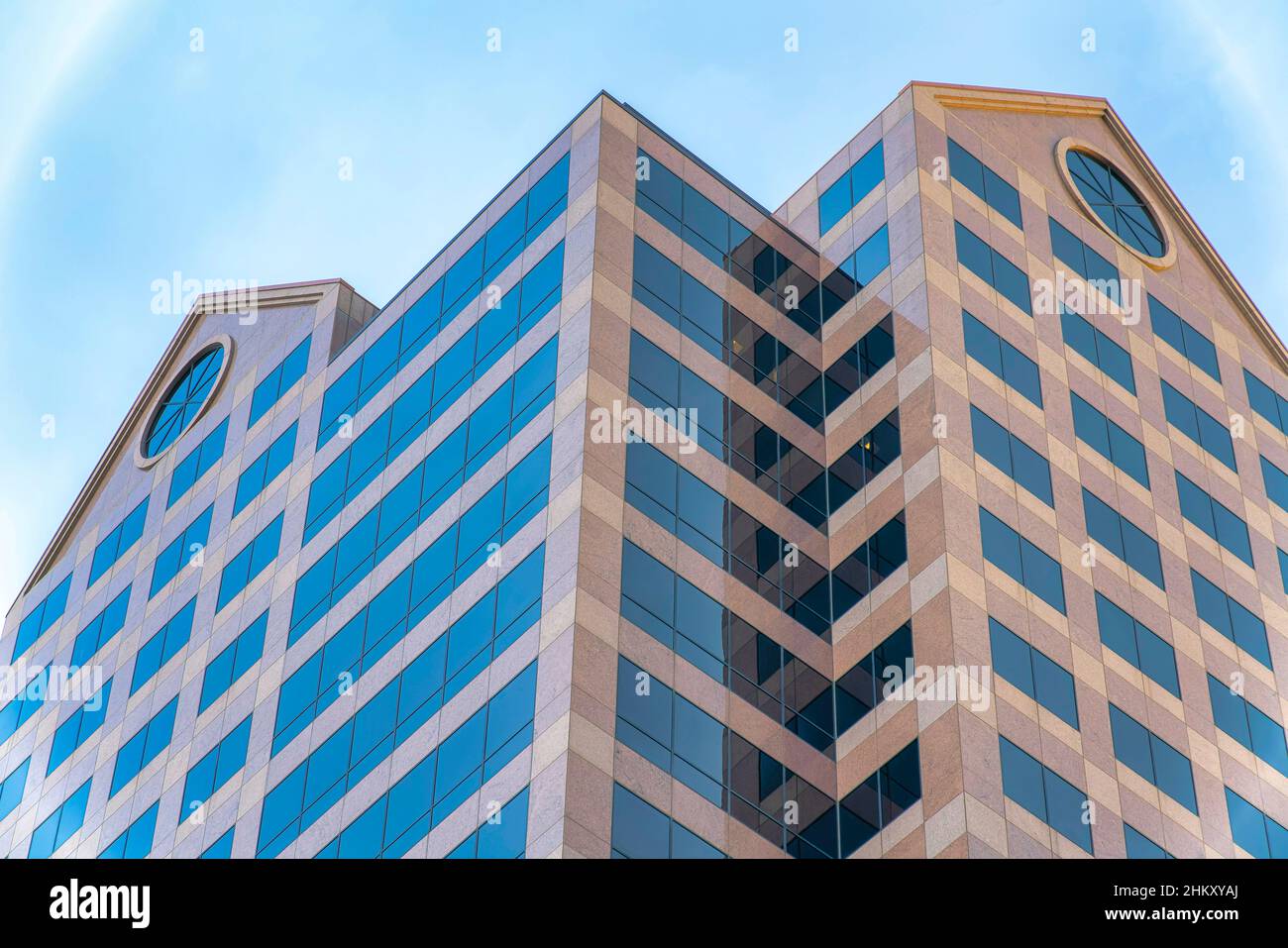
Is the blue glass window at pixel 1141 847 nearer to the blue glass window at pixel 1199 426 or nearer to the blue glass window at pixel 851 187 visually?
the blue glass window at pixel 1199 426

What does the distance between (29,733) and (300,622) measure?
58.7ft

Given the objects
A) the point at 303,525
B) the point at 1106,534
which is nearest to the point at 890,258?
the point at 1106,534

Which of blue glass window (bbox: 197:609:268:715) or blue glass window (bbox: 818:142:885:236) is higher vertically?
blue glass window (bbox: 818:142:885:236)

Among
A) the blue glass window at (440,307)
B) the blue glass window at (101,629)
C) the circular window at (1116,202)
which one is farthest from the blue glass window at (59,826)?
the circular window at (1116,202)

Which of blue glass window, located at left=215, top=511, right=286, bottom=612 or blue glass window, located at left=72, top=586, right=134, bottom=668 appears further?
Answer: blue glass window, located at left=72, top=586, right=134, bottom=668

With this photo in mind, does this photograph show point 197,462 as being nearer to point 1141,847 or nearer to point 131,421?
point 131,421

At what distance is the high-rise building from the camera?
1826 inches

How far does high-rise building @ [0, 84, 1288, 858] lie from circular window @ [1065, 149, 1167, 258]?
6.5 inches

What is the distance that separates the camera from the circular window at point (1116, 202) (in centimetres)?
6481

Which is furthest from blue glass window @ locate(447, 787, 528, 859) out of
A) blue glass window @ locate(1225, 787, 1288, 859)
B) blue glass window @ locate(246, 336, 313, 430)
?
blue glass window @ locate(246, 336, 313, 430)

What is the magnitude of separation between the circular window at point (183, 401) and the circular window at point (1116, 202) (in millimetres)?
30374

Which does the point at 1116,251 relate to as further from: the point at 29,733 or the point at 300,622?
the point at 29,733

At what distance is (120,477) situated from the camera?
73.2m

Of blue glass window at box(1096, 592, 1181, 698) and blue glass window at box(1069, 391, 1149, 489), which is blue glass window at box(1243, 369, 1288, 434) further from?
blue glass window at box(1096, 592, 1181, 698)
